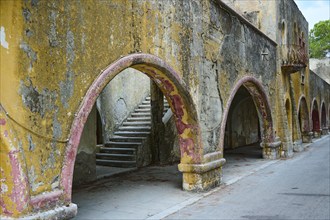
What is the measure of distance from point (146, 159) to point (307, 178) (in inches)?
176

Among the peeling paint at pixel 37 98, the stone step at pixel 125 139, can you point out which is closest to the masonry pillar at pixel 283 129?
the stone step at pixel 125 139

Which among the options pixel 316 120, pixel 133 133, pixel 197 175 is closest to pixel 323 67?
pixel 316 120

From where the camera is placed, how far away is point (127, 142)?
1106 centimetres

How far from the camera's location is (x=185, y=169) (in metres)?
7.05

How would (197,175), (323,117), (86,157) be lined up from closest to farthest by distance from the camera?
(197,175) < (86,157) < (323,117)

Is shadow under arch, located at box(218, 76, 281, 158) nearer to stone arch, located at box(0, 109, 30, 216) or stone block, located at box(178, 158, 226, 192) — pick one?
stone block, located at box(178, 158, 226, 192)

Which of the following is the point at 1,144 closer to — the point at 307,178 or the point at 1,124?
the point at 1,124

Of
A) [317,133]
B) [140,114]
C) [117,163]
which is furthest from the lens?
[317,133]

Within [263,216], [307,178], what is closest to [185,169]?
[263,216]

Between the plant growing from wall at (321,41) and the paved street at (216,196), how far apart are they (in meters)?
Answer: 36.7

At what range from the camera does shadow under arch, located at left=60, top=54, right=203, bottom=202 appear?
4.11 metres

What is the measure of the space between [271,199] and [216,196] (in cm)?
99

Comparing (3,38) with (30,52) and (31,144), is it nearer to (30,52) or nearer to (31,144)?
(30,52)

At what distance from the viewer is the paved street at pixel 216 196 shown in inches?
225
